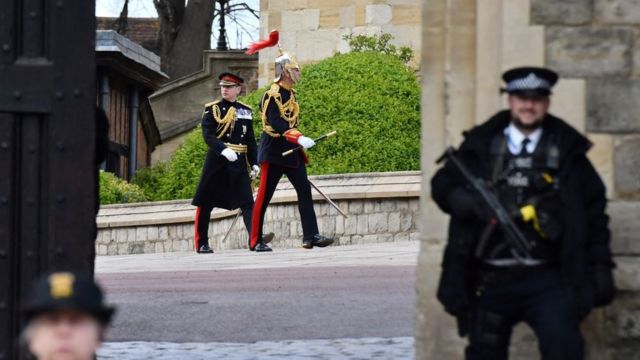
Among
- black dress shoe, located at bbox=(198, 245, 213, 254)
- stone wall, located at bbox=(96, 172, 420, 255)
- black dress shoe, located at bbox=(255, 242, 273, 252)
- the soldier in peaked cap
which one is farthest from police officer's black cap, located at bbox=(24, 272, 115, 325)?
stone wall, located at bbox=(96, 172, 420, 255)

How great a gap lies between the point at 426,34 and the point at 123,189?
1577 centimetres

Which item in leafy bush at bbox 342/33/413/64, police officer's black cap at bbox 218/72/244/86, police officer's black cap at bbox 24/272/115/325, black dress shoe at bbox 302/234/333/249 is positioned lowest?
black dress shoe at bbox 302/234/333/249

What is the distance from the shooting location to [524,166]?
258 inches

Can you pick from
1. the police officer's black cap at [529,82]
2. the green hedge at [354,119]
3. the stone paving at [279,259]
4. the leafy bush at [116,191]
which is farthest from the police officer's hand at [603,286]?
the leafy bush at [116,191]

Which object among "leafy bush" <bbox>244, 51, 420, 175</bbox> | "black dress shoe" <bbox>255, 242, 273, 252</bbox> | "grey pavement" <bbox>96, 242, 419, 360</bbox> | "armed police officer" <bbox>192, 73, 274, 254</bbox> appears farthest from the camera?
"leafy bush" <bbox>244, 51, 420, 175</bbox>

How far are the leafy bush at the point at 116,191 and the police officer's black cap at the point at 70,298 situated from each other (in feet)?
60.8

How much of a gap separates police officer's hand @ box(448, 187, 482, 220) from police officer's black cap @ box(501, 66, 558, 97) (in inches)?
15.9

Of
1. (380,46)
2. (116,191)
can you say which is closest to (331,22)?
(380,46)

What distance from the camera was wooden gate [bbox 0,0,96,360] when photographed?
7.40 m

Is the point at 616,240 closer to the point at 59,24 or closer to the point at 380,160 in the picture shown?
the point at 59,24

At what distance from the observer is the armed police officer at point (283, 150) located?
1702 centimetres

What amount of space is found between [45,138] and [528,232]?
212 centimetres

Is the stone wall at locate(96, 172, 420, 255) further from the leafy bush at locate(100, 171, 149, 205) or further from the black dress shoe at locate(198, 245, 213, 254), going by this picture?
the leafy bush at locate(100, 171, 149, 205)

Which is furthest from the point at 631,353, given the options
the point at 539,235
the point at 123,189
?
the point at 123,189
